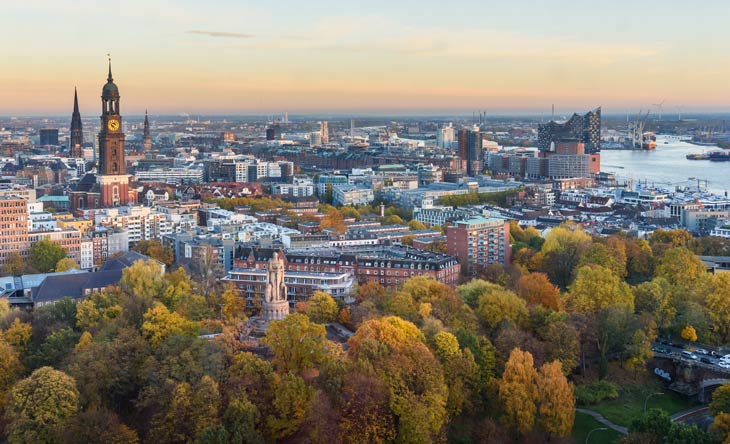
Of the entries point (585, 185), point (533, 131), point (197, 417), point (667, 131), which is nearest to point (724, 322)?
point (197, 417)

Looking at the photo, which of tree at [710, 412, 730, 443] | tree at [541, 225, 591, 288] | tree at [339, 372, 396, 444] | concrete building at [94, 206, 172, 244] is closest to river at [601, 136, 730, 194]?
tree at [541, 225, 591, 288]

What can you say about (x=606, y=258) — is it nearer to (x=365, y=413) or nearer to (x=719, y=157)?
(x=365, y=413)

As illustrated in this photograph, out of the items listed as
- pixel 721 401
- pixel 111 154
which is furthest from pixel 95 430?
pixel 111 154

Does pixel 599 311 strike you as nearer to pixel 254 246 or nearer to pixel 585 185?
pixel 254 246

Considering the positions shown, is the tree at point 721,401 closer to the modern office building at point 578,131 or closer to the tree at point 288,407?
the tree at point 288,407

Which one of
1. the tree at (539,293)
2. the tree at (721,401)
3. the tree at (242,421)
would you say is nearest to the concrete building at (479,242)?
the tree at (539,293)

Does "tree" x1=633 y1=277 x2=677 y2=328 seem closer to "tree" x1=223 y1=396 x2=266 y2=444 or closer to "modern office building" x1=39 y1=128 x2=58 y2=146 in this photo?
"tree" x1=223 y1=396 x2=266 y2=444
